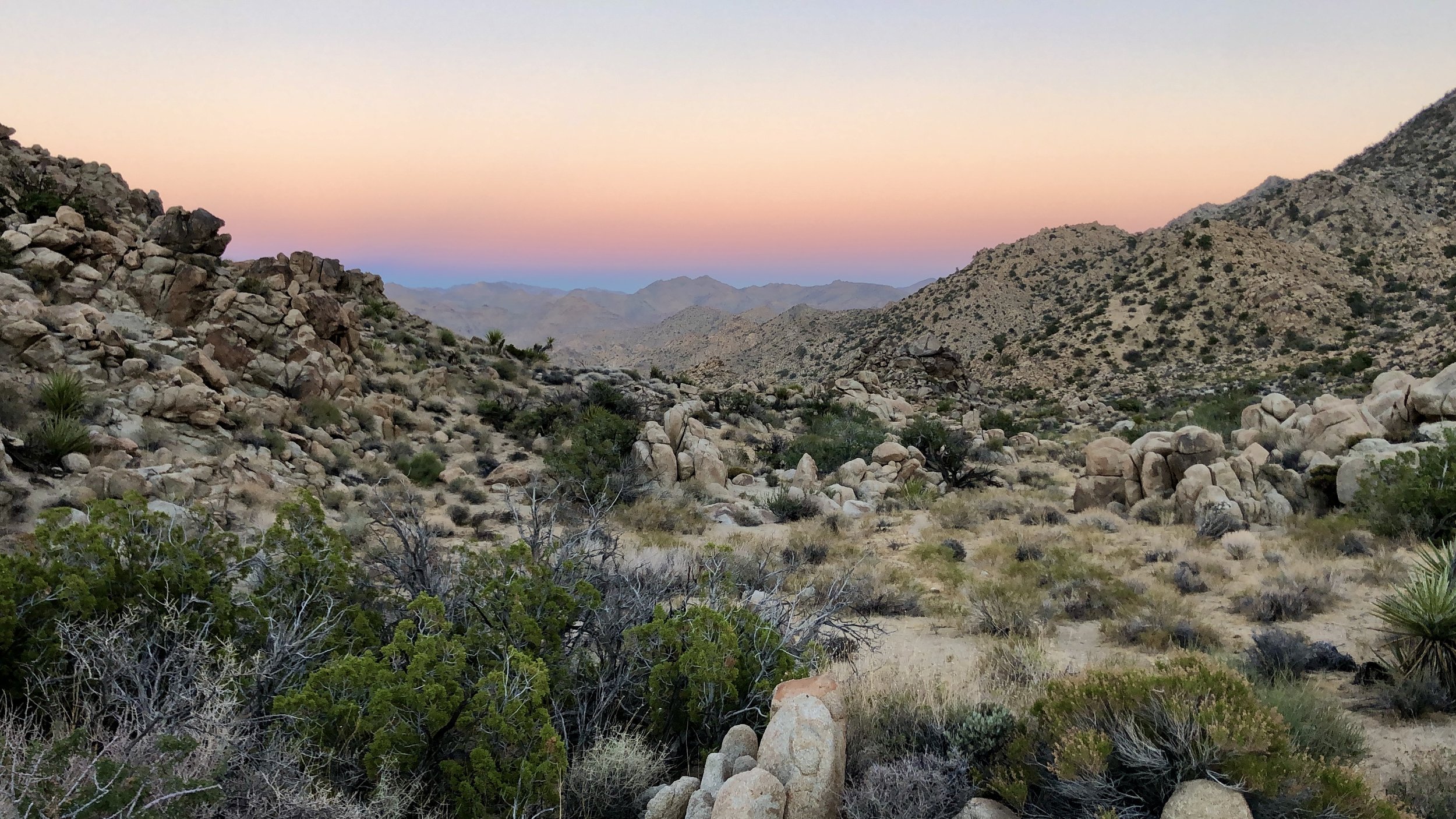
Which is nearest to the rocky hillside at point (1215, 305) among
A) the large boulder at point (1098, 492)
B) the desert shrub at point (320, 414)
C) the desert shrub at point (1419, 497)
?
the large boulder at point (1098, 492)

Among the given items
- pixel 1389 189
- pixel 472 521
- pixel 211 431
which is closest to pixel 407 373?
pixel 211 431

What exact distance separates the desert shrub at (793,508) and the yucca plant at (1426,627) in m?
8.93

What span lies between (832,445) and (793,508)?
532 cm

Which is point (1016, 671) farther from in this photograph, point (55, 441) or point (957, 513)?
point (55, 441)

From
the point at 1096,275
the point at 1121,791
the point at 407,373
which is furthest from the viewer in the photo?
the point at 1096,275

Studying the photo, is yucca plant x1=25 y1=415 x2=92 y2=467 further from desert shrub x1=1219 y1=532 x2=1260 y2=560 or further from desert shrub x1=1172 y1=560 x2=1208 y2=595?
desert shrub x1=1219 y1=532 x2=1260 y2=560

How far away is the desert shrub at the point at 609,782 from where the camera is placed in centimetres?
370

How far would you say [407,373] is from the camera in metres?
21.0

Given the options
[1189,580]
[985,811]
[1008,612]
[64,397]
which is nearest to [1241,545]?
[1189,580]

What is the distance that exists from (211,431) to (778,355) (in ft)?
182

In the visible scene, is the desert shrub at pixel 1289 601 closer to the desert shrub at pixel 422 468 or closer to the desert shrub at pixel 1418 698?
the desert shrub at pixel 1418 698

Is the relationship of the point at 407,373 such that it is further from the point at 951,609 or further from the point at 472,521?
the point at 951,609

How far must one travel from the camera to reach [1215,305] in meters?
41.6

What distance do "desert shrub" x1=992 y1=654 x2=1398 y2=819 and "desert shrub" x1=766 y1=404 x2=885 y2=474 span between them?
14256 mm
